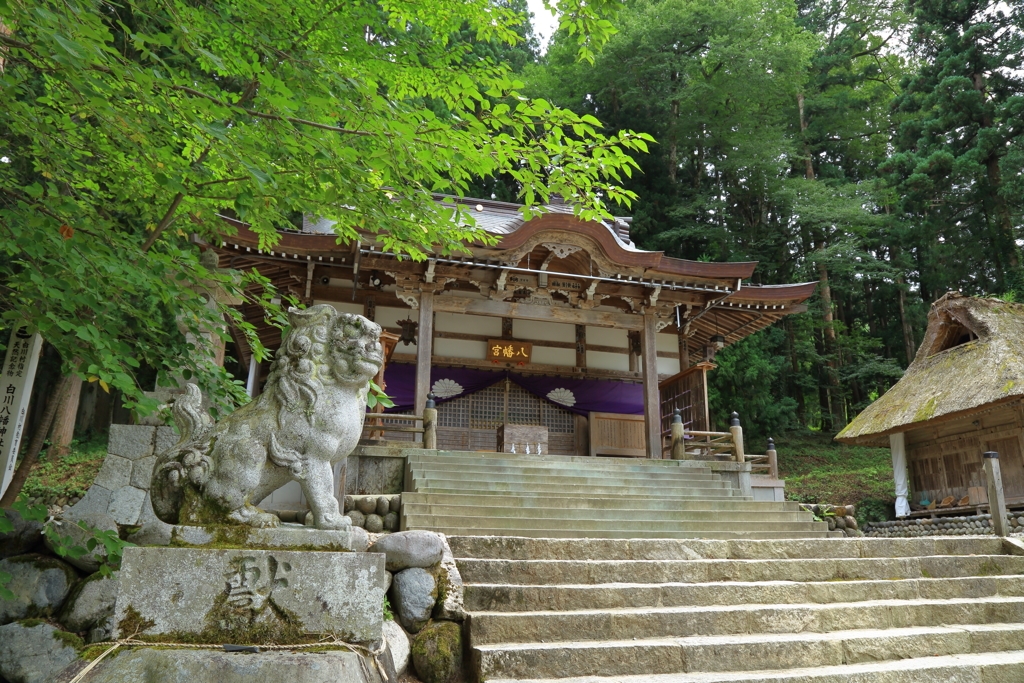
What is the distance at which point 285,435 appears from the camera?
287 cm

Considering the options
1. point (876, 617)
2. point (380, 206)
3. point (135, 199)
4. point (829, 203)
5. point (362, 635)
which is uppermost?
point (829, 203)

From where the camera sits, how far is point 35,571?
13.6 feet

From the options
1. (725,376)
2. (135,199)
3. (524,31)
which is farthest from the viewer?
(524,31)

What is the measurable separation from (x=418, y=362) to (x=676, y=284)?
4.65 meters

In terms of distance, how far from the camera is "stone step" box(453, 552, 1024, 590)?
458cm

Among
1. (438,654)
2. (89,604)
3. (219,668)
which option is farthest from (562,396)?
(219,668)

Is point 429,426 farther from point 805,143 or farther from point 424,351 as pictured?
point 805,143

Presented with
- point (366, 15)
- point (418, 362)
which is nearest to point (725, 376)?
point (418, 362)

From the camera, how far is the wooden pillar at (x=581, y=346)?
43.0ft

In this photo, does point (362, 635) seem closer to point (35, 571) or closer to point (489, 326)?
point (35, 571)

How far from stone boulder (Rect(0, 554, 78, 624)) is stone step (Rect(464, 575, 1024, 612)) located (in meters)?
2.69

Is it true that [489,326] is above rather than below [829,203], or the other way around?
below

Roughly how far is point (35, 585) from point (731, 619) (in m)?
4.60

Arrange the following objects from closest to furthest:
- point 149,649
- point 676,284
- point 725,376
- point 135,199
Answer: point 149,649 → point 135,199 → point 676,284 → point 725,376
